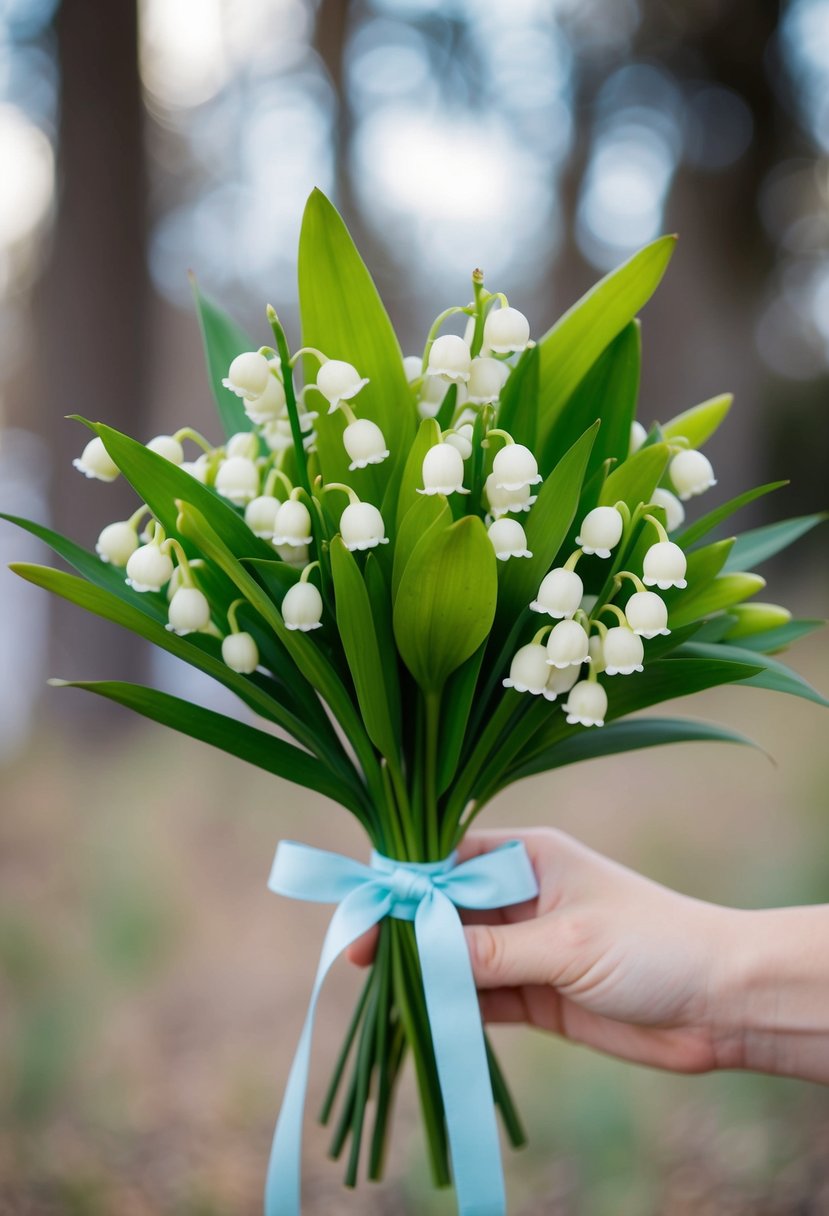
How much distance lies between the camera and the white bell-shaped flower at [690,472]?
2.25 ft

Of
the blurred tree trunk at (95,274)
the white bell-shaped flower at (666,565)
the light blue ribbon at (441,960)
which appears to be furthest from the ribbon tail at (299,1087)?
the blurred tree trunk at (95,274)

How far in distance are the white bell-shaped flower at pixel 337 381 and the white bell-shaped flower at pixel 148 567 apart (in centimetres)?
15

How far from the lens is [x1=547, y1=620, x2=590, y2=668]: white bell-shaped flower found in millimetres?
594

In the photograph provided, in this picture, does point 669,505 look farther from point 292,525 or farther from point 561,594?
point 292,525

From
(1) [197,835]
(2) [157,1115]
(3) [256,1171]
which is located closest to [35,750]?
(1) [197,835]

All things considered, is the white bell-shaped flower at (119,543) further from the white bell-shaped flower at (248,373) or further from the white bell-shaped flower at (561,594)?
the white bell-shaped flower at (561,594)

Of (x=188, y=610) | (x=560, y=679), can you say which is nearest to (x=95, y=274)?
(x=188, y=610)

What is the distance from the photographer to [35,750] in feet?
9.13

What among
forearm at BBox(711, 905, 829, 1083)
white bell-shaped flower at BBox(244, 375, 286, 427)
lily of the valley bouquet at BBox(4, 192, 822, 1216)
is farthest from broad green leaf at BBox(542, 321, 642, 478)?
forearm at BBox(711, 905, 829, 1083)

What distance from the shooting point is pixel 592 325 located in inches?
27.3

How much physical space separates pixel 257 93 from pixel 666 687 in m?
3.00

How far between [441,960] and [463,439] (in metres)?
0.39

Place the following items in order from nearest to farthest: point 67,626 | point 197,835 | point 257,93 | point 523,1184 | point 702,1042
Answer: point 702,1042, point 523,1184, point 197,835, point 67,626, point 257,93

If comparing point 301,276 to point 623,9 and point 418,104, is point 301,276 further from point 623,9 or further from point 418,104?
point 623,9
